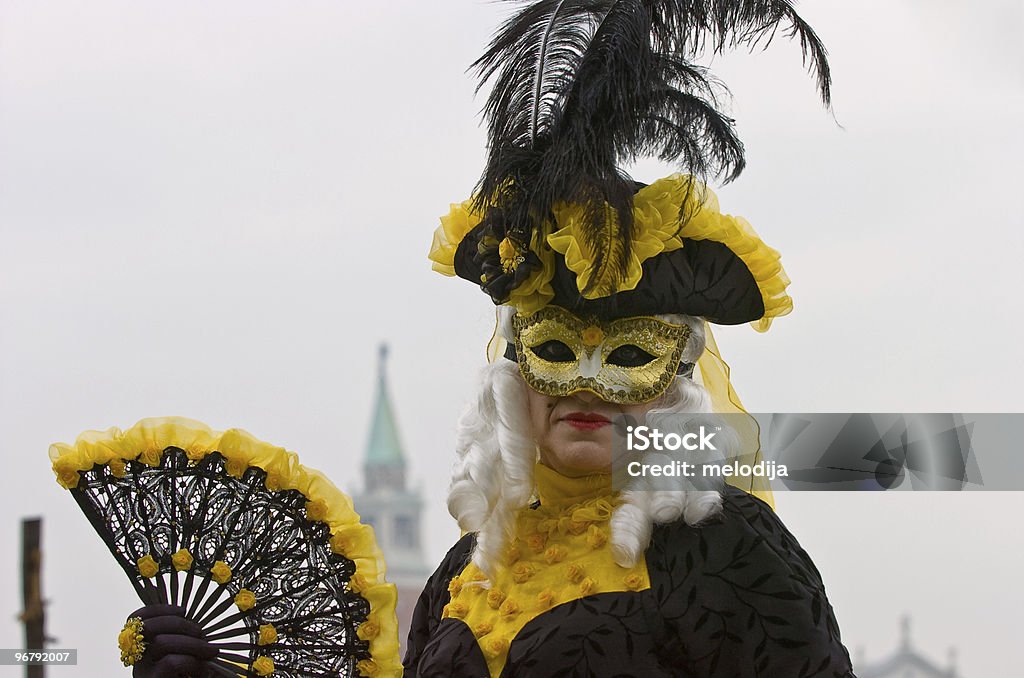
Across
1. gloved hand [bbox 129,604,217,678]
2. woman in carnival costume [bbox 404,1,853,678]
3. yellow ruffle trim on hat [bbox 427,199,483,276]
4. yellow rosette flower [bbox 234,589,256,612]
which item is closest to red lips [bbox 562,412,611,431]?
woman in carnival costume [bbox 404,1,853,678]

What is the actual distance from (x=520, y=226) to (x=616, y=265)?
195 millimetres

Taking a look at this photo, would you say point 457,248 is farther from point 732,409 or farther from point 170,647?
point 170,647

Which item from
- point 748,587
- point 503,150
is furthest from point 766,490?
Answer: point 503,150

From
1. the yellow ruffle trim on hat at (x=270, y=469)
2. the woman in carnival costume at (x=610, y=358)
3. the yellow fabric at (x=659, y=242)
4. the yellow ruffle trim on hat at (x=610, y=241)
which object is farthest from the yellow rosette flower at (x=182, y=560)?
the yellow ruffle trim on hat at (x=610, y=241)

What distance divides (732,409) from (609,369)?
1.03ft

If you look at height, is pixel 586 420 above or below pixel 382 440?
below

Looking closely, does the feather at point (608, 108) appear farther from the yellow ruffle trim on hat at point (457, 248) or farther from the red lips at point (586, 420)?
the red lips at point (586, 420)

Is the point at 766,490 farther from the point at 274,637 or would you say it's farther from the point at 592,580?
the point at 274,637

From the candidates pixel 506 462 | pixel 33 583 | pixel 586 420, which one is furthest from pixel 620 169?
pixel 33 583

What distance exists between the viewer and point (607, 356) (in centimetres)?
226

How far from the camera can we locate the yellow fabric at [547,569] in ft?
7.28

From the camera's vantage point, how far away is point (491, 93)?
2.37 m

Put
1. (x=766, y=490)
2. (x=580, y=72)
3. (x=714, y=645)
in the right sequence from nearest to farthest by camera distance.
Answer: (x=714, y=645) → (x=580, y=72) → (x=766, y=490)

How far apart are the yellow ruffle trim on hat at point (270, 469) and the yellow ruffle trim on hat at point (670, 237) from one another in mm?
679
